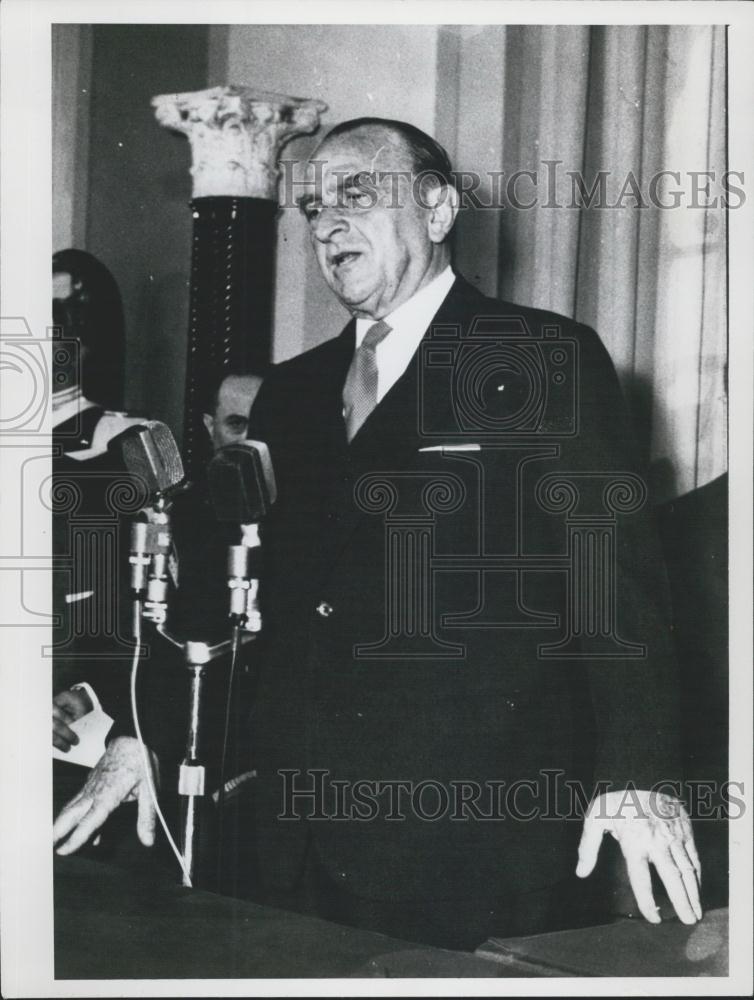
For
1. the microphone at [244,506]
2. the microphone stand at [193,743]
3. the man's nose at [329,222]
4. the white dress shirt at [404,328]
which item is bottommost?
the microphone stand at [193,743]

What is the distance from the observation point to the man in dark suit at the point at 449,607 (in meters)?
1.68

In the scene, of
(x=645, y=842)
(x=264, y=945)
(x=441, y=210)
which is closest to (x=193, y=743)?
(x=264, y=945)

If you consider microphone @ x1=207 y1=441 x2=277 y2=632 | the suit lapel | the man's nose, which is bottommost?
microphone @ x1=207 y1=441 x2=277 y2=632

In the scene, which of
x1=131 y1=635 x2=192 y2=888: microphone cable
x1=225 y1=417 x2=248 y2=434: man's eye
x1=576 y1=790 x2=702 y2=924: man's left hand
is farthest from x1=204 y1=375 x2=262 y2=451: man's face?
x1=576 y1=790 x2=702 y2=924: man's left hand

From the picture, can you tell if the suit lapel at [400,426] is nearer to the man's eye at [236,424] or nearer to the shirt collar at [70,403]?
the man's eye at [236,424]

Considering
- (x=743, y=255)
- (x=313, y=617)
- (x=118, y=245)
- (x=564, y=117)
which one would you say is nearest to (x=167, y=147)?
(x=118, y=245)

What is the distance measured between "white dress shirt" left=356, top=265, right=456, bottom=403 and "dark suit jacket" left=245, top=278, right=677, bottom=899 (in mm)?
19

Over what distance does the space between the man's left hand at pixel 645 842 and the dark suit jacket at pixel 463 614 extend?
38 millimetres

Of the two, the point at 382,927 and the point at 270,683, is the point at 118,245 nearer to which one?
the point at 270,683

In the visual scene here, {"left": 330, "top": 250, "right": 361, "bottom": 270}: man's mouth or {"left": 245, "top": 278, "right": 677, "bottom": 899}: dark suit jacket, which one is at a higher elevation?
{"left": 330, "top": 250, "right": 361, "bottom": 270}: man's mouth

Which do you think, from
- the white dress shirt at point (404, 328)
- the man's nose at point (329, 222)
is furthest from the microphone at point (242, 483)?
the man's nose at point (329, 222)

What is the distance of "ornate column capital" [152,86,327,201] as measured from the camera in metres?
1.69

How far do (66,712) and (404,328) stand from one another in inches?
34.0

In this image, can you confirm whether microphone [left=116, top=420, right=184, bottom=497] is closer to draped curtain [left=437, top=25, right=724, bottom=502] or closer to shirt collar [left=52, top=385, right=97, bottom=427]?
shirt collar [left=52, top=385, right=97, bottom=427]
